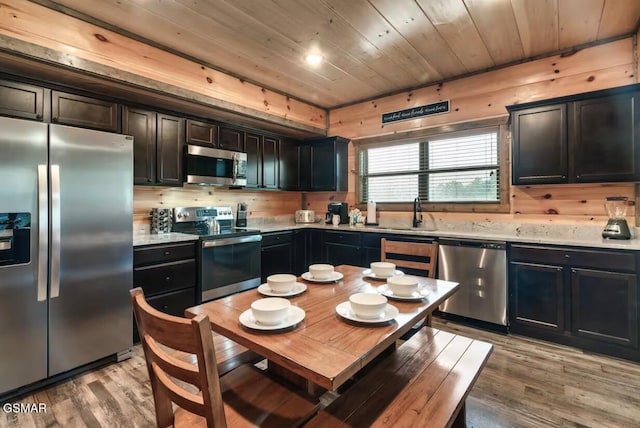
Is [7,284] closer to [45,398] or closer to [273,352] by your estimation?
[45,398]

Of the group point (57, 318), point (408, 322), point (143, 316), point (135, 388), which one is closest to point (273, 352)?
point (143, 316)

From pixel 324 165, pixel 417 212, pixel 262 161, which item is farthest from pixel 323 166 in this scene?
pixel 417 212

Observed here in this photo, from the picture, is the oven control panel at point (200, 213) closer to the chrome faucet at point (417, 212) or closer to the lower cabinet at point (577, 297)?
the chrome faucet at point (417, 212)

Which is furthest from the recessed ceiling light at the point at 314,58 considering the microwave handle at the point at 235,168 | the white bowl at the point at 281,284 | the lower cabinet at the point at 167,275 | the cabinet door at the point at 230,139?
the white bowl at the point at 281,284

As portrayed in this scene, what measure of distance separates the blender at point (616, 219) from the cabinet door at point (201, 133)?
3.95m

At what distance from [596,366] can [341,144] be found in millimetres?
3610

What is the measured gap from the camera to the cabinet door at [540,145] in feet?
9.35

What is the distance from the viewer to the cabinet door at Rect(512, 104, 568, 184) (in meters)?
2.85

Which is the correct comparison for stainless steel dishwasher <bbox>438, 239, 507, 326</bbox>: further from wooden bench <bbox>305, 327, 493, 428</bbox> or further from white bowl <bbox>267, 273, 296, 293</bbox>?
white bowl <bbox>267, 273, 296, 293</bbox>

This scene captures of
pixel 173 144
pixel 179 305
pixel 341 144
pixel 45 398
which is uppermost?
pixel 341 144

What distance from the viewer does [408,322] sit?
49.2 inches

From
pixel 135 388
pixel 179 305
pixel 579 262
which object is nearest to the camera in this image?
pixel 135 388

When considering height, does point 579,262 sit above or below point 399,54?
below

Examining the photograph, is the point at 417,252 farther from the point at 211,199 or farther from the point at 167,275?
the point at 211,199
